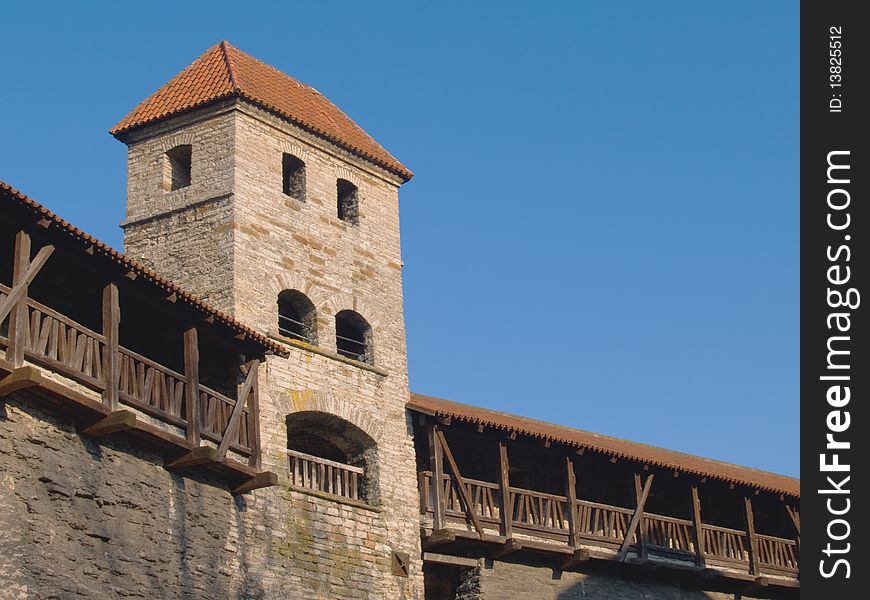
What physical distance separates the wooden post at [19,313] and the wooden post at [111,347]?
56.1 inches

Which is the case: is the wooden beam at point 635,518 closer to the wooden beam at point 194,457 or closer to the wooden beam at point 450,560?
the wooden beam at point 450,560

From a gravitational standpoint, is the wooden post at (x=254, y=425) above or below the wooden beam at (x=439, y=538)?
above

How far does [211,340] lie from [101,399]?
356 cm

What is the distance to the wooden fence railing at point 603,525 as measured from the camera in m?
24.0

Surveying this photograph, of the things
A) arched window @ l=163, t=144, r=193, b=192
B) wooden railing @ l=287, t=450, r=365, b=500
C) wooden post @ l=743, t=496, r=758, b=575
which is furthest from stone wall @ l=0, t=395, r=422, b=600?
wooden post @ l=743, t=496, r=758, b=575

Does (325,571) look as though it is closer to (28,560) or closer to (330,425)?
(330,425)

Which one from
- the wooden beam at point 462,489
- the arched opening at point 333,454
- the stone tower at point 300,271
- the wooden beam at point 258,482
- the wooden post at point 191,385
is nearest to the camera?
the wooden post at point 191,385

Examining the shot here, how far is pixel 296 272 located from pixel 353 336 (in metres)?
1.91

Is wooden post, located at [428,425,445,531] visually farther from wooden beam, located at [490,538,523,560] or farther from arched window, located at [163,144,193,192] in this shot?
arched window, located at [163,144,193,192]

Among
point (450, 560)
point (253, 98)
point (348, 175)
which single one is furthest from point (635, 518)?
point (253, 98)

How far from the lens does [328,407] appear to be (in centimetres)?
2278

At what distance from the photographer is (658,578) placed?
26.3m

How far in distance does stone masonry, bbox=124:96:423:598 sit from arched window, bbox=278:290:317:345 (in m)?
0.13

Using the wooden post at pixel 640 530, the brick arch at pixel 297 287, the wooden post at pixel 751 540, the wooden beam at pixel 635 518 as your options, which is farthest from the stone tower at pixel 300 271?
the wooden post at pixel 751 540
